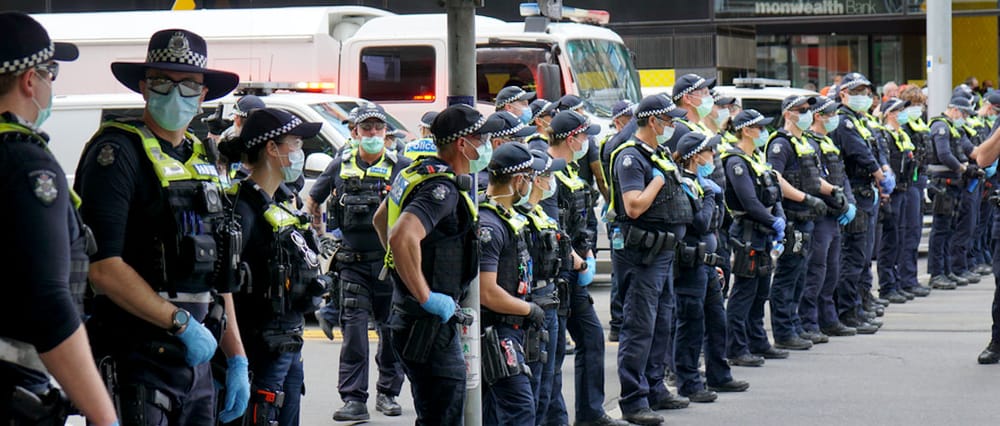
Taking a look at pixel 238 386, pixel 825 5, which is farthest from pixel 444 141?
pixel 825 5

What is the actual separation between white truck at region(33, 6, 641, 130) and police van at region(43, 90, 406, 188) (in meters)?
2.28

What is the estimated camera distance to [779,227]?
1031cm

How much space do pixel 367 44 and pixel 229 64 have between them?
5.04 ft

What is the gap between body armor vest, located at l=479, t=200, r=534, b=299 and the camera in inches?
254

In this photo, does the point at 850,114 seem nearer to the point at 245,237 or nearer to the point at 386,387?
the point at 386,387

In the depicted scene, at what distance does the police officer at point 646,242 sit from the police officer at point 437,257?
Result: 2.52 m

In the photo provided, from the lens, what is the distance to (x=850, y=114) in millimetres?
12688

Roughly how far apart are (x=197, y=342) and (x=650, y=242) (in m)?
4.27

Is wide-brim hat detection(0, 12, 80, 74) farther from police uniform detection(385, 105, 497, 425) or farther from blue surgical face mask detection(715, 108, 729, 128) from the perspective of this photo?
blue surgical face mask detection(715, 108, 729, 128)

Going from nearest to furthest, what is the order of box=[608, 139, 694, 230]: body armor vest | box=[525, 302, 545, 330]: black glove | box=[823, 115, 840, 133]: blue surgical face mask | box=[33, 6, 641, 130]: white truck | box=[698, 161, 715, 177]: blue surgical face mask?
box=[525, 302, 545, 330]: black glove < box=[608, 139, 694, 230]: body armor vest < box=[698, 161, 715, 177]: blue surgical face mask < box=[823, 115, 840, 133]: blue surgical face mask < box=[33, 6, 641, 130]: white truck

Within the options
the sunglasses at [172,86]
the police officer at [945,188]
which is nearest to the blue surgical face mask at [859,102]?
the police officer at [945,188]

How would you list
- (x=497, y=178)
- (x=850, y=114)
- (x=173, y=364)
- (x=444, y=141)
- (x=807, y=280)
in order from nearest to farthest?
(x=173, y=364), (x=444, y=141), (x=497, y=178), (x=807, y=280), (x=850, y=114)

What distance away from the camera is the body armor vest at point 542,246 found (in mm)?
6848

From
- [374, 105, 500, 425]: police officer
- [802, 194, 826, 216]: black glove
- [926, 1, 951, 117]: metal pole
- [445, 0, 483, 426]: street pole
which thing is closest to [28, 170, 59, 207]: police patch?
[374, 105, 500, 425]: police officer
